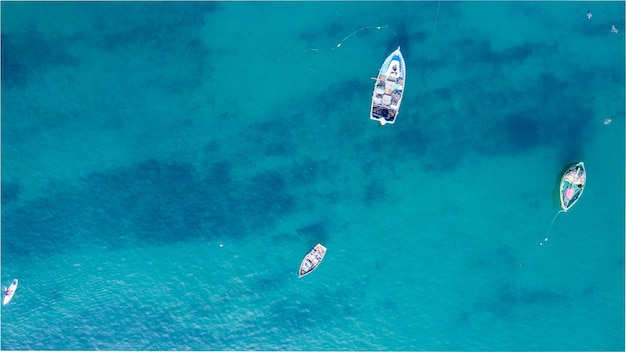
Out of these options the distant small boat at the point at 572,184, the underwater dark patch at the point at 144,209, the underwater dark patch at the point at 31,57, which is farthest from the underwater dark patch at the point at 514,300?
the underwater dark patch at the point at 31,57

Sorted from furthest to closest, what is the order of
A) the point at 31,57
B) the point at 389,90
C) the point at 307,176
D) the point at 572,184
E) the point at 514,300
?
the point at 514,300, the point at 307,176, the point at 572,184, the point at 31,57, the point at 389,90

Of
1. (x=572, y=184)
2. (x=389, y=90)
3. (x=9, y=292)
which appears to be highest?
(x=389, y=90)

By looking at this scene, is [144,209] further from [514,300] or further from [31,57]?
[514,300]

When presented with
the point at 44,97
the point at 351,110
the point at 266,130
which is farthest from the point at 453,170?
the point at 44,97

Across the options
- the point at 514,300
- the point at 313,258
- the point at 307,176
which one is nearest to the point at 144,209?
the point at 307,176

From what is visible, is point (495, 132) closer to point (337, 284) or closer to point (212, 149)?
point (337, 284)

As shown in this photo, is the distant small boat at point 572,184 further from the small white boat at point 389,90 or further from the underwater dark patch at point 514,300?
the small white boat at point 389,90

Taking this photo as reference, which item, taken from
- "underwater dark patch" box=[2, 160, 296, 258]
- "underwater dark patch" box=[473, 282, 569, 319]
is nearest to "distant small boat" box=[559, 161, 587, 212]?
"underwater dark patch" box=[473, 282, 569, 319]
